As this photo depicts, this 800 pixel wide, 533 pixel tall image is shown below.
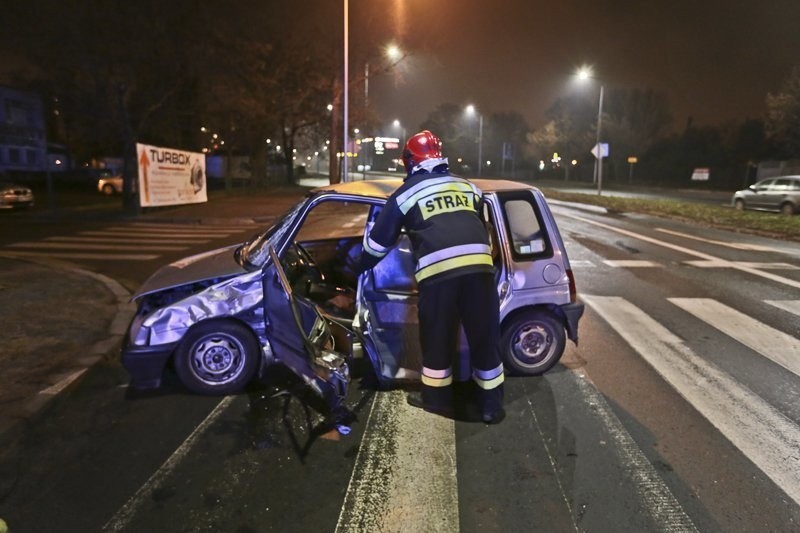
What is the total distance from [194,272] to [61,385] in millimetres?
1469

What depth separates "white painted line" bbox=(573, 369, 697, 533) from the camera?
3.02 m

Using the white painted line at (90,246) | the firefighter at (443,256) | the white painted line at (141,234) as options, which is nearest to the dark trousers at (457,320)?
the firefighter at (443,256)

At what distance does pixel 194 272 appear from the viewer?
4.73 meters

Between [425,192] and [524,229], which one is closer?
[425,192]

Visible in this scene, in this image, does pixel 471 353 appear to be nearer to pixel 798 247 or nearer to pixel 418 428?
pixel 418 428

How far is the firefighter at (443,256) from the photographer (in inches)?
145

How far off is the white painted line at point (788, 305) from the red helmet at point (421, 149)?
6.20m

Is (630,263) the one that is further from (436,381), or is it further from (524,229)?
(436,381)

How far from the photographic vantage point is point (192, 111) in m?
25.0

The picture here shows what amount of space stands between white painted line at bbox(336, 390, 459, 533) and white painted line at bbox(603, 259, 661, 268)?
807cm

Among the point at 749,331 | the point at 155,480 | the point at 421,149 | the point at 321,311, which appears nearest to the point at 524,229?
the point at 421,149

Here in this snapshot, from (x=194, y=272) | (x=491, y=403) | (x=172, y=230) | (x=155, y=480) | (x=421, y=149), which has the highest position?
(x=421, y=149)

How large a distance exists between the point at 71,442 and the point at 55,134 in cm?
7294

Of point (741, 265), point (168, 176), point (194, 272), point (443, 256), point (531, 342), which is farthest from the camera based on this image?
point (168, 176)
